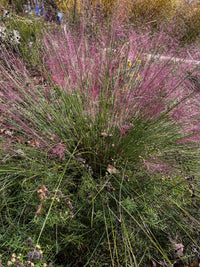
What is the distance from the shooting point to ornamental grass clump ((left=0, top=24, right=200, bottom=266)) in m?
1.17

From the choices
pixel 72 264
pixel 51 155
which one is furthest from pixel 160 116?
pixel 72 264

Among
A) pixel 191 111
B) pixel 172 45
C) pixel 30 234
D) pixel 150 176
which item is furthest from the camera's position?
pixel 172 45

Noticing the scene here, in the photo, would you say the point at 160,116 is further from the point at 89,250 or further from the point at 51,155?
the point at 89,250

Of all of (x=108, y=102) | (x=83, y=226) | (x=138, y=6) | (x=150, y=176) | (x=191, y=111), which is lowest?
(x=83, y=226)

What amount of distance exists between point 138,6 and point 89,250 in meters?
2.40

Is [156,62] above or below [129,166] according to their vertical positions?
above

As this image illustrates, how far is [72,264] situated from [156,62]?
1.61m

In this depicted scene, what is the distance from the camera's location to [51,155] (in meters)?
1.38

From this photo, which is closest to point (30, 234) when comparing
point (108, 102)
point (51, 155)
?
point (51, 155)

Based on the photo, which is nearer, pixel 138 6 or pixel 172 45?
pixel 172 45

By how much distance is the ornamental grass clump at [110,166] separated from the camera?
117 cm

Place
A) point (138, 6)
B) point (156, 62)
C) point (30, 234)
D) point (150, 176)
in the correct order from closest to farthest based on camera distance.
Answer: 1. point (30, 234)
2. point (150, 176)
3. point (156, 62)
4. point (138, 6)

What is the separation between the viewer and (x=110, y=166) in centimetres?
137

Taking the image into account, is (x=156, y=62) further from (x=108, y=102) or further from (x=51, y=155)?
(x=51, y=155)
